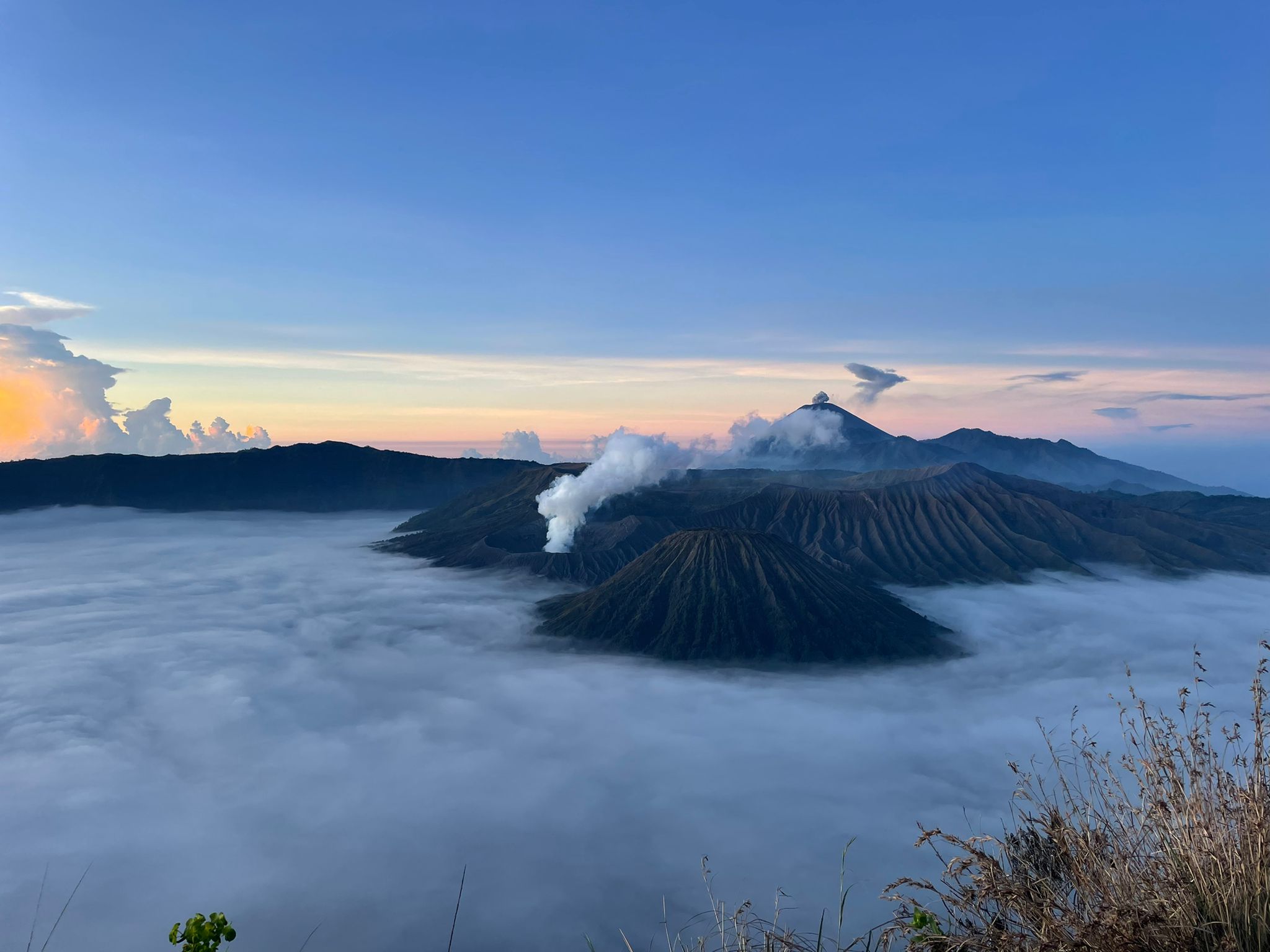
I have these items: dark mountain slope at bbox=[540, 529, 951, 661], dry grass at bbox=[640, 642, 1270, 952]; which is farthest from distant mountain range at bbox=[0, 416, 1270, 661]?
dry grass at bbox=[640, 642, 1270, 952]

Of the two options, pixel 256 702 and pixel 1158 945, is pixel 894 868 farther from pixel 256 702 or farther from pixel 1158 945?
pixel 256 702

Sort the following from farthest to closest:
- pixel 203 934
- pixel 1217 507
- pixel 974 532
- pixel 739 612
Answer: pixel 1217 507, pixel 974 532, pixel 739 612, pixel 203 934

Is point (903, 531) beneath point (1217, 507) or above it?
beneath

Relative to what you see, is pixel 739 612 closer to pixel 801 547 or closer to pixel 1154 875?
pixel 801 547

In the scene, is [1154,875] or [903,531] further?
[903,531]

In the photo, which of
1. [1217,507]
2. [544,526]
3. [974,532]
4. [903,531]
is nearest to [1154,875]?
[544,526]

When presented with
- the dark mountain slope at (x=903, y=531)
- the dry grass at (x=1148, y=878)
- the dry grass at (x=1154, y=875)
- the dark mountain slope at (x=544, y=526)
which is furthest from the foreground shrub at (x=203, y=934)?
the dark mountain slope at (x=903, y=531)

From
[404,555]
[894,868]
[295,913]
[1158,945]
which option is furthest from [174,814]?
[404,555]
